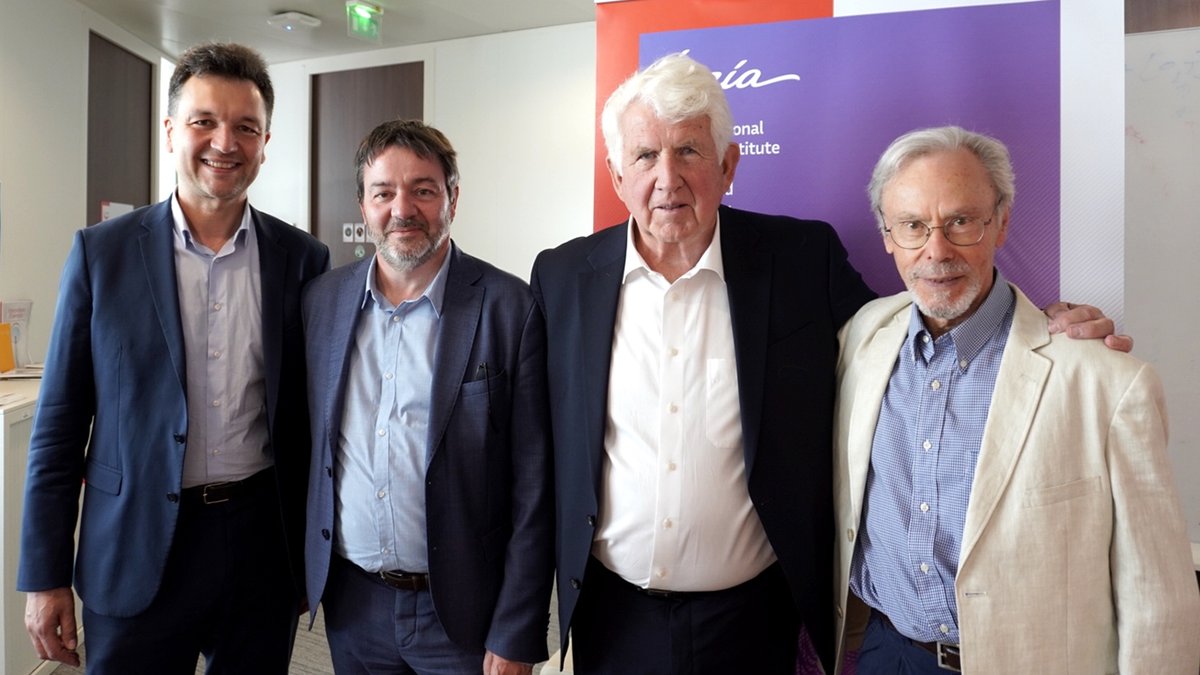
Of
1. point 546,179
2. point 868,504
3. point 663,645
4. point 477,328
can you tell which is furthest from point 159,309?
point 546,179

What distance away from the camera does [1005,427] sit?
4.80 ft

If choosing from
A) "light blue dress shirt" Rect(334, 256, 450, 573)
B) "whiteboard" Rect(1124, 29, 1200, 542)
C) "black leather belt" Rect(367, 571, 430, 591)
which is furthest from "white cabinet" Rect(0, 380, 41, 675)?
"whiteboard" Rect(1124, 29, 1200, 542)

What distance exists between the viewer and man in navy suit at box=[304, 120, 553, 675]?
1800 mm

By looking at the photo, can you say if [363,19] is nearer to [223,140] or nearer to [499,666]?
[223,140]

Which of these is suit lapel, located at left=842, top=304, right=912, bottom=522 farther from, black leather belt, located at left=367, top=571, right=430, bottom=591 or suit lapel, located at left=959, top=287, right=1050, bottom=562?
black leather belt, located at left=367, top=571, right=430, bottom=591

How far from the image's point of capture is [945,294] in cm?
154

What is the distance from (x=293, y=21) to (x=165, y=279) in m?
4.21

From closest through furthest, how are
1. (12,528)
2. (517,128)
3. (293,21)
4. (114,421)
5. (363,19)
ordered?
(114,421) → (12,528) → (363,19) → (293,21) → (517,128)

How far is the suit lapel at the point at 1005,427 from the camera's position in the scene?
144 cm

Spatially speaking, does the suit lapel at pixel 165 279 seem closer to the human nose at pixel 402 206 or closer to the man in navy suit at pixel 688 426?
the human nose at pixel 402 206

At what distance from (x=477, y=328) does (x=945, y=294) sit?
3.43 feet

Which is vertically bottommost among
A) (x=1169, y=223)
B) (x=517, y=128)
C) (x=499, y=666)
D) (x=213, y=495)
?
(x=499, y=666)

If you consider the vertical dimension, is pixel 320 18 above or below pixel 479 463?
above

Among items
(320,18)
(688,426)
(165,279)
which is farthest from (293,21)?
(688,426)
